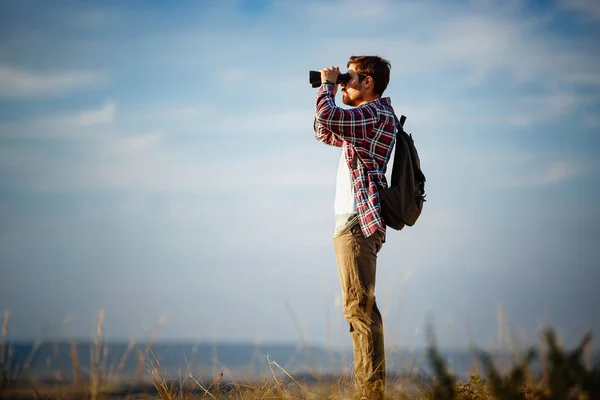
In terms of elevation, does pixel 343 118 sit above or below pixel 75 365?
above

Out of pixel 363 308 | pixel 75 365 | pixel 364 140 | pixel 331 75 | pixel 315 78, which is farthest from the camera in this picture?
pixel 315 78

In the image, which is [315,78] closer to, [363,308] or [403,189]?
[403,189]

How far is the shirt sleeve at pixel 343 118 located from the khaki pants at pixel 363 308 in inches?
21.4

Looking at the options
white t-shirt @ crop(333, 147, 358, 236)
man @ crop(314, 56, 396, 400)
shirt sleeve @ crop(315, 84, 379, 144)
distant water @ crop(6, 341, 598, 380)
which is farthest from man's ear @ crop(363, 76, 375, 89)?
distant water @ crop(6, 341, 598, 380)

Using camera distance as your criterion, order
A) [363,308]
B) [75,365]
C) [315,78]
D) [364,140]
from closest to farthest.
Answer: [75,365] < [363,308] < [364,140] < [315,78]

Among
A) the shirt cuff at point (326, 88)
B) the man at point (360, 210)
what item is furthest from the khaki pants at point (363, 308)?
the shirt cuff at point (326, 88)

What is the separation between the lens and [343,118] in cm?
327

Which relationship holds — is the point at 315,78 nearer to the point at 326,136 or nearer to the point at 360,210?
the point at 326,136

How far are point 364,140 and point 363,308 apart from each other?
3.23ft

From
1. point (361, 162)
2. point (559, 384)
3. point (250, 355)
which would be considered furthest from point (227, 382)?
point (559, 384)

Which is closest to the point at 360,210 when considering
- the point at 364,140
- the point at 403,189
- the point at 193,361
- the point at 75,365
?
the point at 403,189

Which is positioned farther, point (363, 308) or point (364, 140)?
point (364, 140)

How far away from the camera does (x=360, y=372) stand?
322 centimetres

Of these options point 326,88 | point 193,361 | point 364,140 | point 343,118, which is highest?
point 326,88
